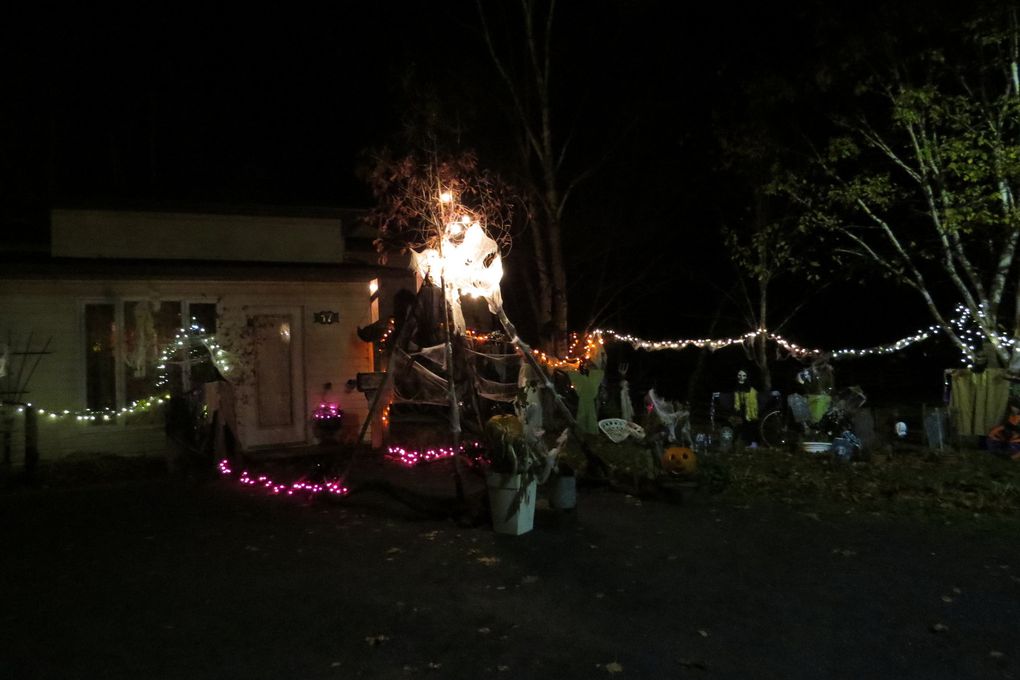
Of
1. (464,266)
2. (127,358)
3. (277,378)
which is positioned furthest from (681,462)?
(127,358)

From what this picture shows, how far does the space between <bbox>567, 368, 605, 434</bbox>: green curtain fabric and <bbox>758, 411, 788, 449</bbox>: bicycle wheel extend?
280 cm

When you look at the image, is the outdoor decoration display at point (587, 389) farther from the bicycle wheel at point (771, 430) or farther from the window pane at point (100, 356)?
the window pane at point (100, 356)

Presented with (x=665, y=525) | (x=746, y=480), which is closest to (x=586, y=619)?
(x=665, y=525)

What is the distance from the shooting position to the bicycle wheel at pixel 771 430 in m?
14.0

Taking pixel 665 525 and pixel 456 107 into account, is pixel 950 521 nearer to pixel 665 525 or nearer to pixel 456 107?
pixel 665 525

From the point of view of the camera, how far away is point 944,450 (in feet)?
43.3

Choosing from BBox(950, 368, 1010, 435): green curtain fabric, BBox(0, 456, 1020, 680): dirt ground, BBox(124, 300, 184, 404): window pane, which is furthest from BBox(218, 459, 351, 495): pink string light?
BBox(950, 368, 1010, 435): green curtain fabric

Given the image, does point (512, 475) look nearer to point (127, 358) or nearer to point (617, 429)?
point (617, 429)

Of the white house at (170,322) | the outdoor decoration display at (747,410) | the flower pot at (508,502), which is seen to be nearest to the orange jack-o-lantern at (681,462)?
the flower pot at (508,502)

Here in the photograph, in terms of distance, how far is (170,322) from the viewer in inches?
495

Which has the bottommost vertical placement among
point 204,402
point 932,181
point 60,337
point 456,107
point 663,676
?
point 663,676

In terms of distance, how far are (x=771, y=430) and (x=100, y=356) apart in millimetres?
10461

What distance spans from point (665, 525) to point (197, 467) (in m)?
6.58

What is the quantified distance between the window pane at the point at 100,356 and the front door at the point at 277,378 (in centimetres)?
200
